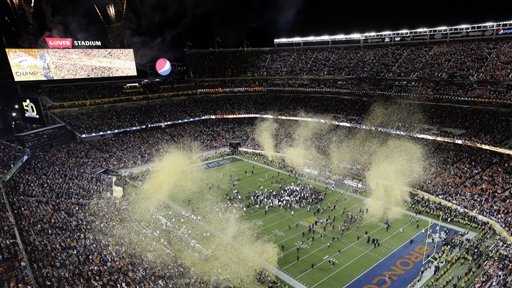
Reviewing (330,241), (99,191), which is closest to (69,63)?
(99,191)

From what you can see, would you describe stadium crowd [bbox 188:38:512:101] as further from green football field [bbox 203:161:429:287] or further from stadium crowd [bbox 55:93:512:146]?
green football field [bbox 203:161:429:287]

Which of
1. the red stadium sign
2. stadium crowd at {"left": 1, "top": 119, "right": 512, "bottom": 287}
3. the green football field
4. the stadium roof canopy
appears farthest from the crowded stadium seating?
the red stadium sign

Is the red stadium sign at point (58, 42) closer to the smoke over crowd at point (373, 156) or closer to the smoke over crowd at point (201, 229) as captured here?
the smoke over crowd at point (201, 229)

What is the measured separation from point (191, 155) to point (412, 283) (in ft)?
94.7

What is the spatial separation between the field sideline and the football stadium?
0.13 meters

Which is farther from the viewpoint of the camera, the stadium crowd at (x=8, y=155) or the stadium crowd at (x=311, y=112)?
the stadium crowd at (x=311, y=112)

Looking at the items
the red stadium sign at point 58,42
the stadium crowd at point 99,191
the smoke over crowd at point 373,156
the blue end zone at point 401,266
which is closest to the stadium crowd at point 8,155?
the stadium crowd at point 99,191

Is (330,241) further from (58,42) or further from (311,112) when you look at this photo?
(58,42)

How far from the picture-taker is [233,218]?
2641cm

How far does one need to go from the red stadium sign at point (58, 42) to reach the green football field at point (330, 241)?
26.8 meters

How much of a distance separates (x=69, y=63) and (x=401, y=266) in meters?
37.1

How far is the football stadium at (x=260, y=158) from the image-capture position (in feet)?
62.0

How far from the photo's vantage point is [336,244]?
2250 centimetres

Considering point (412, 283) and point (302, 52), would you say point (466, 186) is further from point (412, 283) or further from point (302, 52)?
point (302, 52)
